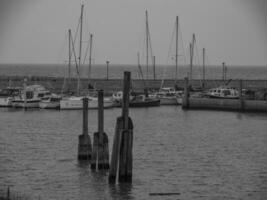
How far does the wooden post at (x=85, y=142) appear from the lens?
4292 cm

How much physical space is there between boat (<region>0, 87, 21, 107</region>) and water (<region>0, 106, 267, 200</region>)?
1201cm

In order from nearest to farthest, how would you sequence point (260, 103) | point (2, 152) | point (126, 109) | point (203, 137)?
1. point (126, 109)
2. point (2, 152)
3. point (203, 137)
4. point (260, 103)

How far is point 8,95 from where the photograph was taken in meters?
107

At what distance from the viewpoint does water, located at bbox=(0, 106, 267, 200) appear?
1480 inches

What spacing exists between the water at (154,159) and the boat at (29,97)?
33.9 feet

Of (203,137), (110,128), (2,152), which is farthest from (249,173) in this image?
(110,128)

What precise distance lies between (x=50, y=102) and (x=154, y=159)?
4785 cm

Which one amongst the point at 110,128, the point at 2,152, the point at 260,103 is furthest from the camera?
the point at 260,103

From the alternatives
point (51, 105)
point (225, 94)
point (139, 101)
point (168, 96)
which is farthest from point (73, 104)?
point (225, 94)

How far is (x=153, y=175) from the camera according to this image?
4194 cm

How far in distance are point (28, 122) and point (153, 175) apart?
38.9 meters

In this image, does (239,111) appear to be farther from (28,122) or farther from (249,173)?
(249,173)

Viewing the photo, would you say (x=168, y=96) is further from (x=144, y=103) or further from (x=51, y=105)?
(x=51, y=105)

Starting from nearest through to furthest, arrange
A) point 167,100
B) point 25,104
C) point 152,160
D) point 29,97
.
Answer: point 152,160 < point 25,104 < point 29,97 < point 167,100
